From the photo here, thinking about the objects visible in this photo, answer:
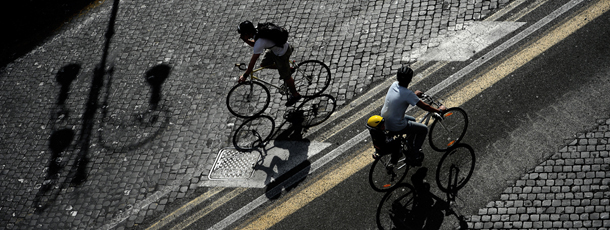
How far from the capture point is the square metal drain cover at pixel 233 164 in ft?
22.4

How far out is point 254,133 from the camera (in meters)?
7.40

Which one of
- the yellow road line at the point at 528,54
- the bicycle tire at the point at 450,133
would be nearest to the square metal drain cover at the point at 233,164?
the bicycle tire at the point at 450,133

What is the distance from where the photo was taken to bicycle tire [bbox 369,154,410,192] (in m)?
6.09

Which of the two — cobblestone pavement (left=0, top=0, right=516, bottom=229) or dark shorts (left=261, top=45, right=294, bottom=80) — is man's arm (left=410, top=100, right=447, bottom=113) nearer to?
cobblestone pavement (left=0, top=0, right=516, bottom=229)

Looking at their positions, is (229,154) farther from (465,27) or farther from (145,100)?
(465,27)

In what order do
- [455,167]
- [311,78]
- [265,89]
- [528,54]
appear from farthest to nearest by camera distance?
1. [311,78]
2. [265,89]
3. [528,54]
4. [455,167]

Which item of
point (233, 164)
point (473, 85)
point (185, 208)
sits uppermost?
point (473, 85)

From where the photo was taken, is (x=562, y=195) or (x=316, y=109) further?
(x=316, y=109)

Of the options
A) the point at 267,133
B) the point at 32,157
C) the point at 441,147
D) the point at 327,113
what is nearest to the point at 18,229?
the point at 32,157

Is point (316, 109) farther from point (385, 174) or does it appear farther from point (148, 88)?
point (148, 88)

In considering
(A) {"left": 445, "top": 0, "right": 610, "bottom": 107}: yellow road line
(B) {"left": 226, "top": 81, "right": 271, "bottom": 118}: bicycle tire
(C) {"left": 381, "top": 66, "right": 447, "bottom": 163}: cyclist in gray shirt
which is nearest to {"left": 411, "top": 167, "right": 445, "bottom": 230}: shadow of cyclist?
(C) {"left": 381, "top": 66, "right": 447, "bottom": 163}: cyclist in gray shirt

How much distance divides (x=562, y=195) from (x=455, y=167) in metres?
1.37

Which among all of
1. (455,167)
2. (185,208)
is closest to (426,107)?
(455,167)

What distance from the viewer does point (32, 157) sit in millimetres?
7824
